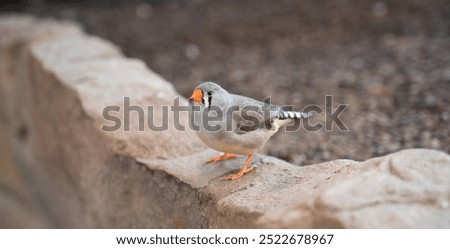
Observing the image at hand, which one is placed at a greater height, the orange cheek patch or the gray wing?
the orange cheek patch

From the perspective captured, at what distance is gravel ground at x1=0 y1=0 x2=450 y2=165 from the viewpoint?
369cm

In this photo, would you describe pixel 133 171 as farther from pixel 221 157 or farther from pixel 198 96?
pixel 198 96

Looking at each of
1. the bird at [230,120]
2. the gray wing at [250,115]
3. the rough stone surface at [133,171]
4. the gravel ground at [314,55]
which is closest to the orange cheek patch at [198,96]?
the bird at [230,120]

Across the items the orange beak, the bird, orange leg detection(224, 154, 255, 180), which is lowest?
orange leg detection(224, 154, 255, 180)

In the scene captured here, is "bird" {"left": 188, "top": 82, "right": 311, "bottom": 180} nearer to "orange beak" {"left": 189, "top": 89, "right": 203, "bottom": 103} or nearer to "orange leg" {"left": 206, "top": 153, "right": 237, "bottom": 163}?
"orange beak" {"left": 189, "top": 89, "right": 203, "bottom": 103}

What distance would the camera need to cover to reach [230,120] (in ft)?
7.48

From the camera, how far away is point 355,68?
4.78 m

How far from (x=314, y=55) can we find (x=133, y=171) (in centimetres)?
270

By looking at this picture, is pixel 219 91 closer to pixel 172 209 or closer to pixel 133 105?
pixel 172 209

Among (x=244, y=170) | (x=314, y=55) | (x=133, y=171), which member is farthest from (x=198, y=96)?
(x=314, y=55)

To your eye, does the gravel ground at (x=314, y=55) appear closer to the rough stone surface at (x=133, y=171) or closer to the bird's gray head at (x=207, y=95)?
the rough stone surface at (x=133, y=171)

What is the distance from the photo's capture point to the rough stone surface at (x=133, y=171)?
1.78m

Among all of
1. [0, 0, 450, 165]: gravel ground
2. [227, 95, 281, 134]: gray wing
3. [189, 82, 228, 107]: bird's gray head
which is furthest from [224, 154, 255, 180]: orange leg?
[0, 0, 450, 165]: gravel ground
